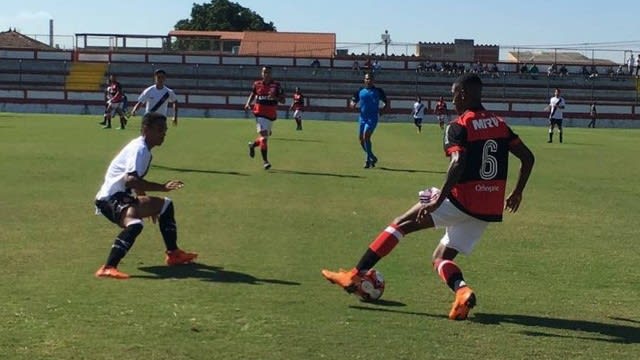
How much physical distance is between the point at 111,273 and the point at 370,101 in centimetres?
1203

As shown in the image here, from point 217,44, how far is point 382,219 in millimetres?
64849

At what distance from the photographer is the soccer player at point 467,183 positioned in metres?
6.39

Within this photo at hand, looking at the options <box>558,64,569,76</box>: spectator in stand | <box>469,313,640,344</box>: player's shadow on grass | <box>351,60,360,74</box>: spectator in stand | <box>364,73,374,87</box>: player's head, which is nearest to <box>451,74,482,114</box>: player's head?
<box>469,313,640,344</box>: player's shadow on grass

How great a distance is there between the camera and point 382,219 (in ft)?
37.9

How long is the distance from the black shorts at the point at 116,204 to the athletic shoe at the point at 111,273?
1.73 feet

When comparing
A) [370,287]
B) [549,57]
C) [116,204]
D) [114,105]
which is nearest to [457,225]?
[370,287]

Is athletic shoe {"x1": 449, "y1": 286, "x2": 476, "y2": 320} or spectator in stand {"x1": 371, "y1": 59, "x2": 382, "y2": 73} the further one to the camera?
spectator in stand {"x1": 371, "y1": 59, "x2": 382, "y2": 73}

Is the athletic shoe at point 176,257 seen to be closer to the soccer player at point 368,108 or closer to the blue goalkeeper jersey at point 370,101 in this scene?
the soccer player at point 368,108

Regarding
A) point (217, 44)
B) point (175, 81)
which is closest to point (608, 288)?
point (175, 81)

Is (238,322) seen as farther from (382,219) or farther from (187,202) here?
(187,202)

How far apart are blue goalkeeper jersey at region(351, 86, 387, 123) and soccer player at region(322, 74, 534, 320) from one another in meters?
12.2

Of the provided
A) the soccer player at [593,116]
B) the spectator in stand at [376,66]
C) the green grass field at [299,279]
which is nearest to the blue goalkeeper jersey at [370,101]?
the green grass field at [299,279]

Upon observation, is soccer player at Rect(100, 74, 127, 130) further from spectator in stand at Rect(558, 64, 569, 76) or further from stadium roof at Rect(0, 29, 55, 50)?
stadium roof at Rect(0, 29, 55, 50)

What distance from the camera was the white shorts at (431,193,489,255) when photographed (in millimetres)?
6629
